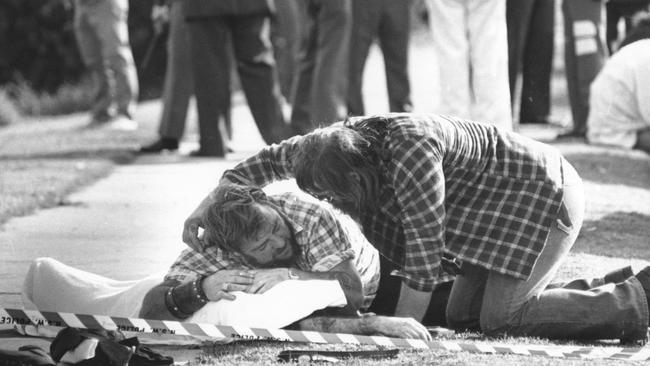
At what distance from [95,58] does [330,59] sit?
11.4 feet

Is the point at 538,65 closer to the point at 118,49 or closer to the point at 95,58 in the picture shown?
the point at 118,49

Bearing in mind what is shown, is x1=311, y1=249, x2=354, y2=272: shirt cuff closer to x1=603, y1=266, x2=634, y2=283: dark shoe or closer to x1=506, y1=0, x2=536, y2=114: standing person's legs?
x1=603, y1=266, x2=634, y2=283: dark shoe

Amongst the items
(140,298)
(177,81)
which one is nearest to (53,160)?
(177,81)

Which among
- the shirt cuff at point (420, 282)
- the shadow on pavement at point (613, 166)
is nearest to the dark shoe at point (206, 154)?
the shadow on pavement at point (613, 166)

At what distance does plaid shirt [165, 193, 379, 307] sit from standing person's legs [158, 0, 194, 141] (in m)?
5.14

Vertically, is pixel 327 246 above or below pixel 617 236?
above

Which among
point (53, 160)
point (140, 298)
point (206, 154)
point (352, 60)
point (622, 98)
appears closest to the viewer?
point (140, 298)

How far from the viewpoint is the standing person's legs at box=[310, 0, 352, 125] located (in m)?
9.55

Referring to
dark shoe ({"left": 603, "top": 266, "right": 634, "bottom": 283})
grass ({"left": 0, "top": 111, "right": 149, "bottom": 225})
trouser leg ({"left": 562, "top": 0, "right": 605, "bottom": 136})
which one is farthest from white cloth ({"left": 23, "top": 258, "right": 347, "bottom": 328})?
trouser leg ({"left": 562, "top": 0, "right": 605, "bottom": 136})

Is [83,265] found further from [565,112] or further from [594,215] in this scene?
[565,112]

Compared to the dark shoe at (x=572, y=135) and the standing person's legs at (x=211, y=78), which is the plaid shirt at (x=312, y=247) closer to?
the standing person's legs at (x=211, y=78)

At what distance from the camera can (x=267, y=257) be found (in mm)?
4867

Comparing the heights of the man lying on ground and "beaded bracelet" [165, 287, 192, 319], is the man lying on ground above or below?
above

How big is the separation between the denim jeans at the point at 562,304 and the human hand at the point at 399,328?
0.38 meters
